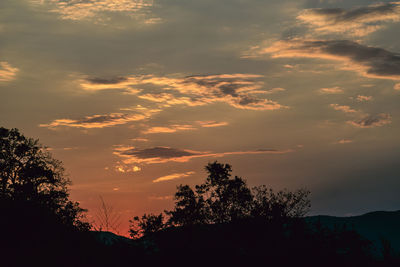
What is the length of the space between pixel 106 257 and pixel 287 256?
5.07 m

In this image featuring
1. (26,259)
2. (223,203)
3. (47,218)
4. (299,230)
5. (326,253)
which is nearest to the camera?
(26,259)

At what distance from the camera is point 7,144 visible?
58094mm

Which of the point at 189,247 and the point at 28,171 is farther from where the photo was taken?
the point at 28,171

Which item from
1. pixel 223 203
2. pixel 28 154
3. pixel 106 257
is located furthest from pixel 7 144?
pixel 106 257

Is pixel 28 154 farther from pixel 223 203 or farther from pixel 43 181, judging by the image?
pixel 223 203

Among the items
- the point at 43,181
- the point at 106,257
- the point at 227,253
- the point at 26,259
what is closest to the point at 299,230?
the point at 227,253

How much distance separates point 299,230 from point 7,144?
51.2 m

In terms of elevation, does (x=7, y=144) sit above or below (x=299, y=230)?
above

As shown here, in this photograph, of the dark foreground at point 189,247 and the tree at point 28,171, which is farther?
the tree at point 28,171

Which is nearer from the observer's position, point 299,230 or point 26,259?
point 26,259

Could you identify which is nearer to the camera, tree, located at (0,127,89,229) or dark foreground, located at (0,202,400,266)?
dark foreground, located at (0,202,400,266)

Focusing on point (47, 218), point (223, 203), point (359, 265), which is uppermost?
point (223, 203)

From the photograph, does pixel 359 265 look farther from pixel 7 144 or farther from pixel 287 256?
pixel 7 144

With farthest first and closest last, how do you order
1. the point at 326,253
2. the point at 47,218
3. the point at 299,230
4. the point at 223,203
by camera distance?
the point at 223,203
the point at 47,218
the point at 299,230
the point at 326,253
